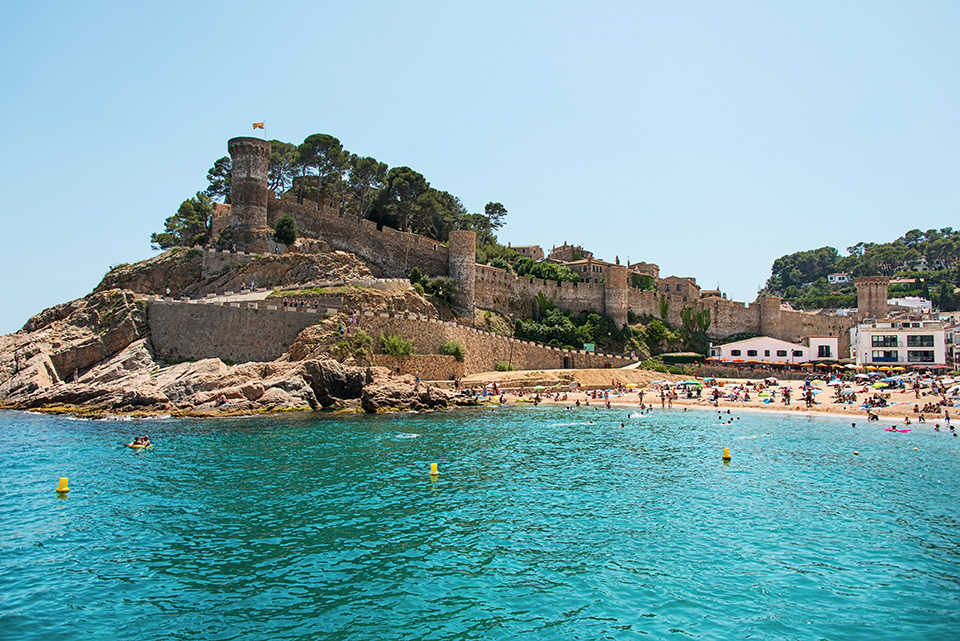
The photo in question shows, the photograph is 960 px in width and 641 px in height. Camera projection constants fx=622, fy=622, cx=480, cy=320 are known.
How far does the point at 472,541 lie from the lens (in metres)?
11.6

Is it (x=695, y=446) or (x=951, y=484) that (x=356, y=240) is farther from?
(x=951, y=484)

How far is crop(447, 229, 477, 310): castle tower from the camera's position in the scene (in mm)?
45072

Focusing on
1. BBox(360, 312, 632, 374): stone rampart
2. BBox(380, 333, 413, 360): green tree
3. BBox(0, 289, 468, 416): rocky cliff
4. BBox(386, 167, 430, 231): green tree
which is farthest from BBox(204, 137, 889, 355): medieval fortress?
BBox(380, 333, 413, 360): green tree

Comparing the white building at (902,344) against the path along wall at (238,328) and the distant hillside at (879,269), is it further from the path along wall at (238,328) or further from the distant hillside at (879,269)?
the distant hillside at (879,269)

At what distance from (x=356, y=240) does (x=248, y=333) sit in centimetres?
1409

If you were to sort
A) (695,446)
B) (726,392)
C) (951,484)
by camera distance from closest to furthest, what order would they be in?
(951,484) → (695,446) → (726,392)

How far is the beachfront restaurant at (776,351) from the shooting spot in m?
49.9

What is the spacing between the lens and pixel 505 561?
34.8ft

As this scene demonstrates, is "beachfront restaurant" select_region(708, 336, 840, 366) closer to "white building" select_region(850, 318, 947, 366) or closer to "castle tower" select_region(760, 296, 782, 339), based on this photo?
"white building" select_region(850, 318, 947, 366)

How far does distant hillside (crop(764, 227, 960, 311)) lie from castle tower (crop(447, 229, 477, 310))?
66.3 meters

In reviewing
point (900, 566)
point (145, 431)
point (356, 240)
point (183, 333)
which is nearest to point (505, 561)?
point (900, 566)

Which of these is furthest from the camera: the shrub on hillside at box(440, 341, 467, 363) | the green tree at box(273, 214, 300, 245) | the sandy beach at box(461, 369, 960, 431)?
the green tree at box(273, 214, 300, 245)

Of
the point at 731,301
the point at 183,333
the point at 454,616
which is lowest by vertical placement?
the point at 454,616

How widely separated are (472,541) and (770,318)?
52.5m
